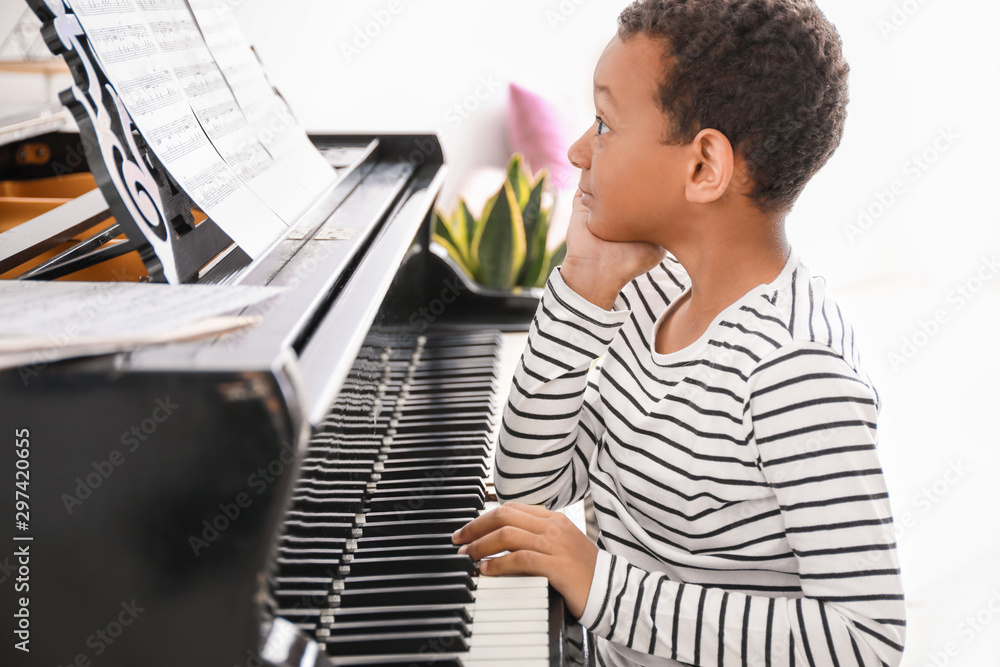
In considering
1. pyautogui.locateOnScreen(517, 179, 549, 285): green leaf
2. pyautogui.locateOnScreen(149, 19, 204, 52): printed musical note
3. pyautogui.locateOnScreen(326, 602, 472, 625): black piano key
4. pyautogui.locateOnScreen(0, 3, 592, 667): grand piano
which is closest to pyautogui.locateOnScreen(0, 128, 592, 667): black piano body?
pyautogui.locateOnScreen(0, 3, 592, 667): grand piano

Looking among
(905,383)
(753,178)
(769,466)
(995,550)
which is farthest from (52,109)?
(905,383)

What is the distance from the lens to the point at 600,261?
0.99 m

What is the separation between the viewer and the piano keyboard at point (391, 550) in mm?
781

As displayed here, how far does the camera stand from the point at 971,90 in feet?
11.2

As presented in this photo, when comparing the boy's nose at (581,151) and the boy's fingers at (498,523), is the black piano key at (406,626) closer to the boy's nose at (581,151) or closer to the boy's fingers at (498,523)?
the boy's fingers at (498,523)

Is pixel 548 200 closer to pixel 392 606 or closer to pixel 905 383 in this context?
pixel 905 383

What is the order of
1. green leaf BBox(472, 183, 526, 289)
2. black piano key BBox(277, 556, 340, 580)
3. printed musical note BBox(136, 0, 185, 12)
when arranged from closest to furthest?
black piano key BBox(277, 556, 340, 580) < printed musical note BBox(136, 0, 185, 12) < green leaf BBox(472, 183, 526, 289)

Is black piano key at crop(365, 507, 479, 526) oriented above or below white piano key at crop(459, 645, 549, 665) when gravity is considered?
below

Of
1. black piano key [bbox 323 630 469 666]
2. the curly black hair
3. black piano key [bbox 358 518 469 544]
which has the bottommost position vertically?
black piano key [bbox 358 518 469 544]

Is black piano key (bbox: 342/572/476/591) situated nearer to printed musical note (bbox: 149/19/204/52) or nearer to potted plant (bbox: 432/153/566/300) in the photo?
printed musical note (bbox: 149/19/204/52)

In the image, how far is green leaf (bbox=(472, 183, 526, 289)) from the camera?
80.3 inches

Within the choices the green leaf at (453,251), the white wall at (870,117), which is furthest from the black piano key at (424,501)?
the white wall at (870,117)

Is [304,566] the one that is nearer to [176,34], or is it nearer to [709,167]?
[709,167]

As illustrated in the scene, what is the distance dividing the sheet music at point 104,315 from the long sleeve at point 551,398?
0.38 m
